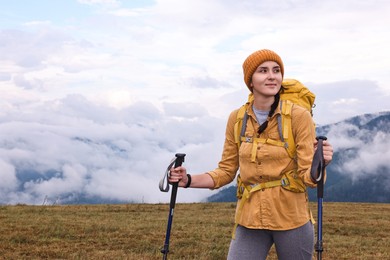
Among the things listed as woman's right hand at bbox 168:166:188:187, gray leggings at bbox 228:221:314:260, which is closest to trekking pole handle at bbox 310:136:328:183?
gray leggings at bbox 228:221:314:260

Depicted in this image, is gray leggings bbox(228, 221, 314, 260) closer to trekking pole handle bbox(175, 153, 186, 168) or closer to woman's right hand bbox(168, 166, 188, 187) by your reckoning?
woman's right hand bbox(168, 166, 188, 187)

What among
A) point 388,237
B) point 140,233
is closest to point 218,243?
point 140,233

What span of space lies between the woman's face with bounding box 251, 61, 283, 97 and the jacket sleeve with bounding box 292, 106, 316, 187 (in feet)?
0.95

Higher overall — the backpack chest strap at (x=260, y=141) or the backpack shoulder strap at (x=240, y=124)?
the backpack shoulder strap at (x=240, y=124)

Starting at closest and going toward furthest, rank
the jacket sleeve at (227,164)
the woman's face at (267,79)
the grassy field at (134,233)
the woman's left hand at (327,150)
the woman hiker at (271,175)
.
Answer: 1. the woman's left hand at (327,150)
2. the woman hiker at (271,175)
3. the woman's face at (267,79)
4. the jacket sleeve at (227,164)
5. the grassy field at (134,233)

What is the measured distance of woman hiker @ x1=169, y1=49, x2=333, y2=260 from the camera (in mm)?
4852

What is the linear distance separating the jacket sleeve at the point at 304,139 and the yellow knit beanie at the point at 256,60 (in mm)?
519

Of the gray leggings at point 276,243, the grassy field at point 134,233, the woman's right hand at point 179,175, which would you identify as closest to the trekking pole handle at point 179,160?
the woman's right hand at point 179,175

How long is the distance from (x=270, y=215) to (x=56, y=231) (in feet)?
37.5

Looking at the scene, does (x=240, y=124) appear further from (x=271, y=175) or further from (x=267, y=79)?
(x=271, y=175)

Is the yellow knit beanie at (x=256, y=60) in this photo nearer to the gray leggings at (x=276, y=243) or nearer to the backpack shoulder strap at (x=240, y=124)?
the backpack shoulder strap at (x=240, y=124)

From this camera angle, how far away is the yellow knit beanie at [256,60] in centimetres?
505

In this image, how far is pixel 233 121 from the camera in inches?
209

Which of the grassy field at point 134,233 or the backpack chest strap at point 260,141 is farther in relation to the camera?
the grassy field at point 134,233
